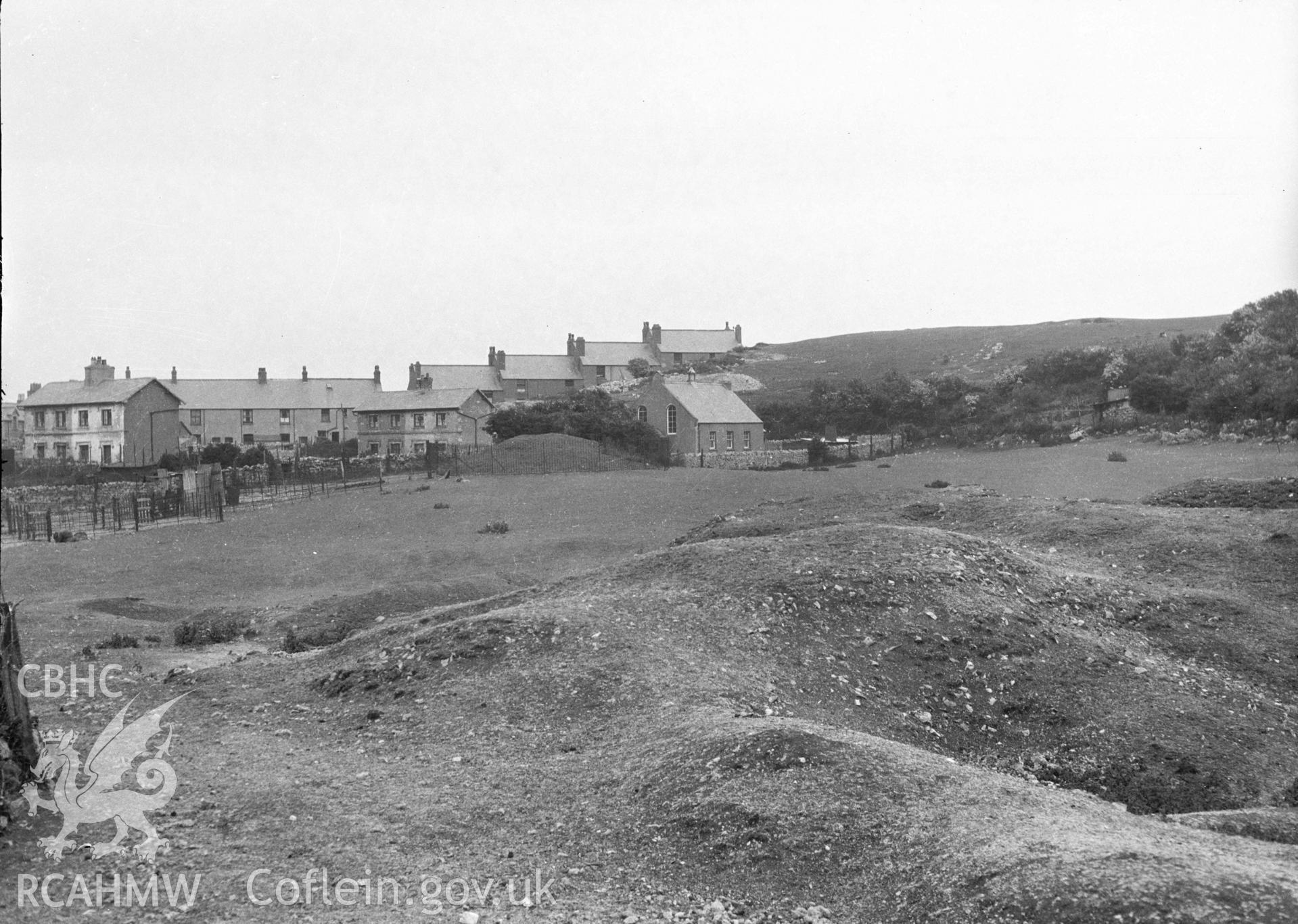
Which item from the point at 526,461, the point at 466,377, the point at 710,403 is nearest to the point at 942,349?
the point at 466,377

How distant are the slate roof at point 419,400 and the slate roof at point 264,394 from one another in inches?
258

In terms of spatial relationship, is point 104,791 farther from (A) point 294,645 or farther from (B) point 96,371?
(B) point 96,371

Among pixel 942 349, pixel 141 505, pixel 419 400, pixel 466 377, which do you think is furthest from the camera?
pixel 942 349

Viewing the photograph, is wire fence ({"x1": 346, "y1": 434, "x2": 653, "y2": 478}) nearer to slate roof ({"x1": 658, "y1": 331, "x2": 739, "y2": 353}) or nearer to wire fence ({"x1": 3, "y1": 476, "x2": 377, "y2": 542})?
wire fence ({"x1": 3, "y1": 476, "x2": 377, "y2": 542})

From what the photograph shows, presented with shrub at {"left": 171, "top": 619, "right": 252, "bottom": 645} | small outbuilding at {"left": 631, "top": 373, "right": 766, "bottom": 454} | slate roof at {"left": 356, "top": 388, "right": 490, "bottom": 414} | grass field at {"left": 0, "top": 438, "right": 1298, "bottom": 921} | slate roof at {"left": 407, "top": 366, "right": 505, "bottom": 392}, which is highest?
slate roof at {"left": 407, "top": 366, "right": 505, "bottom": 392}

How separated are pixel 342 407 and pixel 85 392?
999 inches

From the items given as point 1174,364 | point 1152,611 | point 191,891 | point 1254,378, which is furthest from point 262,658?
point 1174,364

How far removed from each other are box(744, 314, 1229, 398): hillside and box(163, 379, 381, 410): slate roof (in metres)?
40.2

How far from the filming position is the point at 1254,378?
39.6 metres

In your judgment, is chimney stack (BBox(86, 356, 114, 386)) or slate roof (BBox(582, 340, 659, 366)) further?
slate roof (BBox(582, 340, 659, 366))

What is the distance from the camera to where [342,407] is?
9844cm

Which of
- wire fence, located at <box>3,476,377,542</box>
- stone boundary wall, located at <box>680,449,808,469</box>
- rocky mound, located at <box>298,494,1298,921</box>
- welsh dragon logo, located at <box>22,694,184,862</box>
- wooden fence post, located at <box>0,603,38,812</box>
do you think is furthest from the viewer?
stone boundary wall, located at <box>680,449,808,469</box>

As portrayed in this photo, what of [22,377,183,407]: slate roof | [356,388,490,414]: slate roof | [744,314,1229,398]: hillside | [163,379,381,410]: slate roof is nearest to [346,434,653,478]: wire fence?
[22,377,183,407]: slate roof

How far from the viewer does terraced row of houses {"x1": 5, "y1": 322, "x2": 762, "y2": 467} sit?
7394cm
